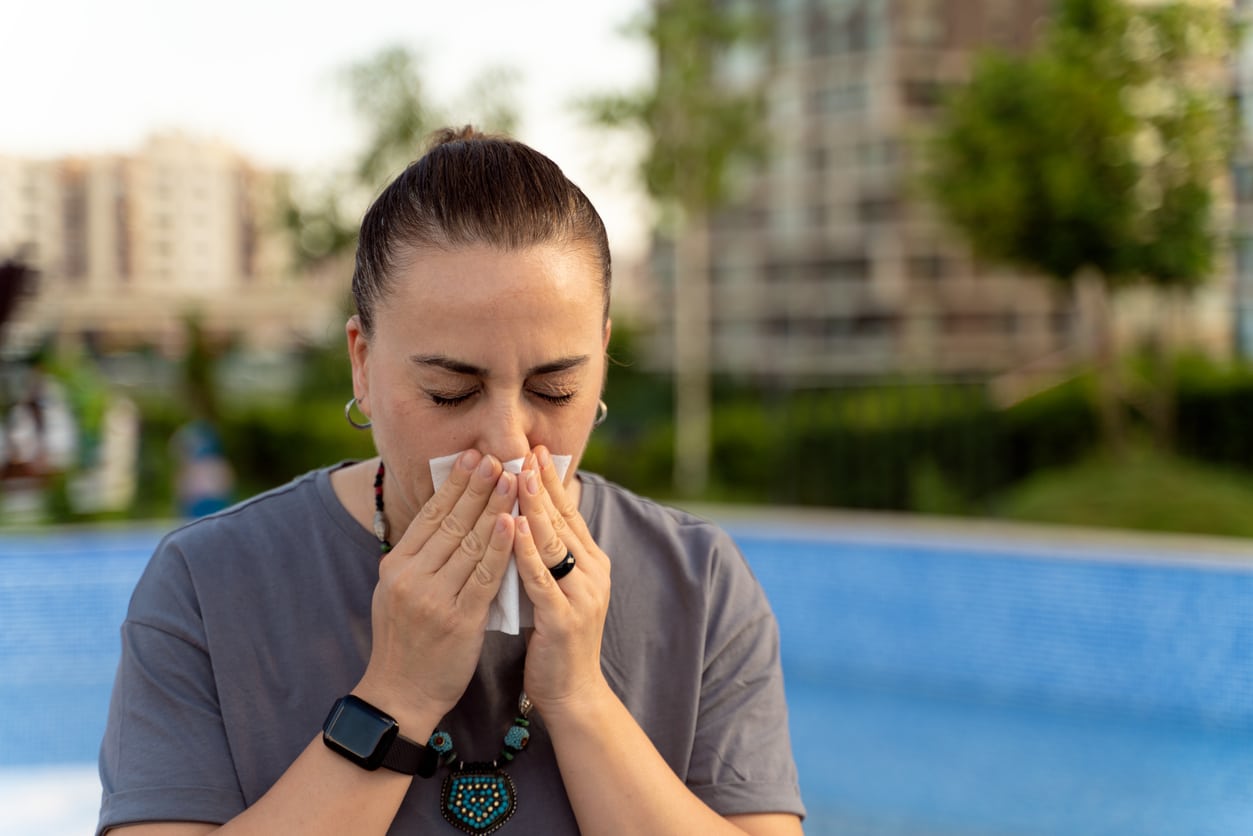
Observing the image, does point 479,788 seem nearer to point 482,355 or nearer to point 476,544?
point 476,544

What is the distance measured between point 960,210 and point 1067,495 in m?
2.36

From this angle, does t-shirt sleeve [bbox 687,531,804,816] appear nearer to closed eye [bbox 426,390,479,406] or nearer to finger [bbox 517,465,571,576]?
finger [bbox 517,465,571,576]

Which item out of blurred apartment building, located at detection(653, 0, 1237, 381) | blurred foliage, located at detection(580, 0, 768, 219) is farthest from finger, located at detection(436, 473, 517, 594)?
blurred apartment building, located at detection(653, 0, 1237, 381)

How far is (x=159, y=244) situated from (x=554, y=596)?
2087cm

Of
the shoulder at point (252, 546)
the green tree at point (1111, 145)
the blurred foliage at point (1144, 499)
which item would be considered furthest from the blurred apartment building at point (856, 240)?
the shoulder at point (252, 546)

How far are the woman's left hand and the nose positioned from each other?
0.08ft

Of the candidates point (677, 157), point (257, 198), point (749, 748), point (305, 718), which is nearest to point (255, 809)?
point (305, 718)

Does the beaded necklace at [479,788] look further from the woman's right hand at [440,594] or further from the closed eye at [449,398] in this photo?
the closed eye at [449,398]

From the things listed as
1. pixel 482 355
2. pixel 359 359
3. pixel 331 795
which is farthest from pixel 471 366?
pixel 331 795

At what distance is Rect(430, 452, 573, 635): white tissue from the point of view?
1278 mm

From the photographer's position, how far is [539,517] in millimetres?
1279

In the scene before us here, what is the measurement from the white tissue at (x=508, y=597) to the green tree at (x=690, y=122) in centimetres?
946

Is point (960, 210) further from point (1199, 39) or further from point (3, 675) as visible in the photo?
point (3, 675)

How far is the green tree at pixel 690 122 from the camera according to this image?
419 inches
